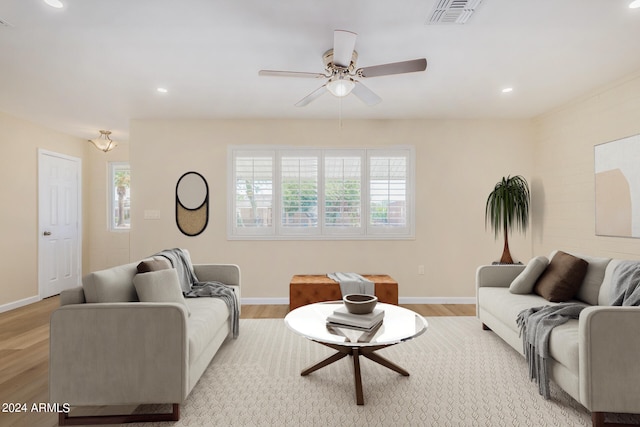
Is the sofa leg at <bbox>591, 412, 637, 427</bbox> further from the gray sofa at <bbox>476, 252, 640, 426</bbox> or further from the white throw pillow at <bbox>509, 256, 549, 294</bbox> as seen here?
the white throw pillow at <bbox>509, 256, 549, 294</bbox>

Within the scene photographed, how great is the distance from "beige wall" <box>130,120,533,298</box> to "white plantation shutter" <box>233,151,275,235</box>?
0.55 feet

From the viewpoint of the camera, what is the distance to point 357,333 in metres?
2.40

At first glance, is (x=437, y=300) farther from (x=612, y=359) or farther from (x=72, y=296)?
(x=72, y=296)

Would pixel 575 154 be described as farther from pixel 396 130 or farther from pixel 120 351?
pixel 120 351

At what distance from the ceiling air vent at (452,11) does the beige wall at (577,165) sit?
2.24 meters

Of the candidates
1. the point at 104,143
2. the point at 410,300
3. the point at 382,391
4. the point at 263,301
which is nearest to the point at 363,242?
the point at 410,300

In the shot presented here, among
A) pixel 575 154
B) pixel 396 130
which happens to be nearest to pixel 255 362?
pixel 396 130

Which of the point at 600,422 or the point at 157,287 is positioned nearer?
the point at 600,422

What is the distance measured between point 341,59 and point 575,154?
330 cm

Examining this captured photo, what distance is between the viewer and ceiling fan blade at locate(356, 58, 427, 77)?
99.6 inches

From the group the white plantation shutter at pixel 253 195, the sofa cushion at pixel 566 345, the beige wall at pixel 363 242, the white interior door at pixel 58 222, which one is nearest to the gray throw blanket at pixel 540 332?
the sofa cushion at pixel 566 345

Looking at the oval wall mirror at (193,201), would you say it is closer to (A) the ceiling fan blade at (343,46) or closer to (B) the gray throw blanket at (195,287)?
(B) the gray throw blanket at (195,287)

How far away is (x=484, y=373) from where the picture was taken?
2.75m

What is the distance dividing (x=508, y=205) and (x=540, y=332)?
2583mm
